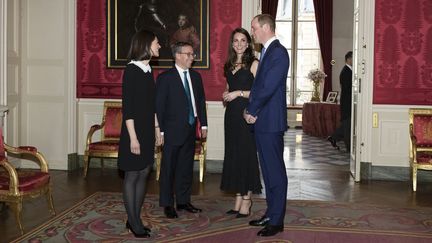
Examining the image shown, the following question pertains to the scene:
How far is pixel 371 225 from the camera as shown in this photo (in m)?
4.36

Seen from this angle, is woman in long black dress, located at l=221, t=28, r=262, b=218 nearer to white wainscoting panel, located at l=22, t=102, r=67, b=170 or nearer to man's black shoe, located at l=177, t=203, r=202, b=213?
man's black shoe, located at l=177, t=203, r=202, b=213

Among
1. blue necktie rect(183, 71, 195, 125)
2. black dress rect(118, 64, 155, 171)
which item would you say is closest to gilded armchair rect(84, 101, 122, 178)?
blue necktie rect(183, 71, 195, 125)

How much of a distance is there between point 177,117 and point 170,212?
2.56ft

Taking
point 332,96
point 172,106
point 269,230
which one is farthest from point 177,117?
point 332,96

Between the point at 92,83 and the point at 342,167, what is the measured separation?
3527 mm

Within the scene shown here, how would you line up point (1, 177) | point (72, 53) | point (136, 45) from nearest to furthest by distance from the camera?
1. point (136, 45)
2. point (1, 177)
3. point (72, 53)

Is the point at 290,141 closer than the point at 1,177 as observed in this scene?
No

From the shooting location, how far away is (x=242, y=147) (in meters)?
Answer: 4.40

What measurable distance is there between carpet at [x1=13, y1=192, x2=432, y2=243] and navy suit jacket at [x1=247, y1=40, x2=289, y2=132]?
0.83 metres

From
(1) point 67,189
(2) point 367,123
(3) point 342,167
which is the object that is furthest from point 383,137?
(1) point 67,189

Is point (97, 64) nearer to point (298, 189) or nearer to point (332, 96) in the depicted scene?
point (298, 189)

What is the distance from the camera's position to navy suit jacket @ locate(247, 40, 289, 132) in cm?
383

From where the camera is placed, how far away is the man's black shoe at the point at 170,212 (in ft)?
14.7

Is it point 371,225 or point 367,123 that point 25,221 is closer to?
point 371,225
